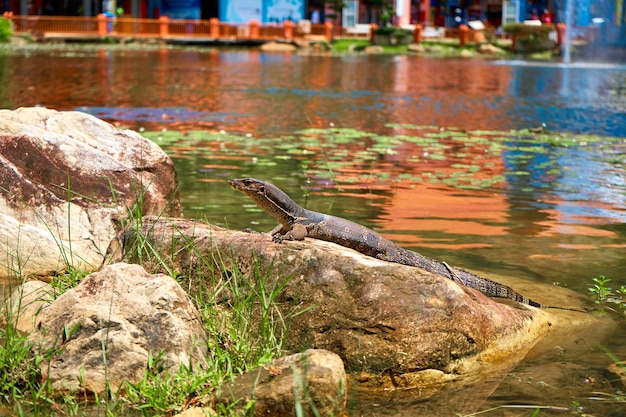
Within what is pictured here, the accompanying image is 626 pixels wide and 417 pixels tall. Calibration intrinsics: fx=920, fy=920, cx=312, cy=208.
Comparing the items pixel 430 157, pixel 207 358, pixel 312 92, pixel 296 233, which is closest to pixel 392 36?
pixel 312 92

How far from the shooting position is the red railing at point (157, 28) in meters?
51.3

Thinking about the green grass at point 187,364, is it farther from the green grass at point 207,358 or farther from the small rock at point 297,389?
the small rock at point 297,389

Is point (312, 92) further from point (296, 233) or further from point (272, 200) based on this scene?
point (296, 233)

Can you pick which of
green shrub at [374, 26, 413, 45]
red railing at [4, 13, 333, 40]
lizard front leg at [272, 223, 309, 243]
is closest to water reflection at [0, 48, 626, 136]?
lizard front leg at [272, 223, 309, 243]

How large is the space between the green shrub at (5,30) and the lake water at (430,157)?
50.5 feet

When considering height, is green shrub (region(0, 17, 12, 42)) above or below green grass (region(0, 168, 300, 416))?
above

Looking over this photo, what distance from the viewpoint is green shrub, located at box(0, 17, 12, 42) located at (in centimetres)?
4656

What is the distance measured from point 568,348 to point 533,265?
2.08 meters

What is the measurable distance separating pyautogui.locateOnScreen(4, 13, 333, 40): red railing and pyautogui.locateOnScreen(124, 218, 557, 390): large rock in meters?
47.6

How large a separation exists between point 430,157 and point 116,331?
9433 millimetres

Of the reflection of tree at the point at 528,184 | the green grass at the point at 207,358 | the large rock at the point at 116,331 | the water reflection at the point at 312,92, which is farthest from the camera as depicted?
the water reflection at the point at 312,92

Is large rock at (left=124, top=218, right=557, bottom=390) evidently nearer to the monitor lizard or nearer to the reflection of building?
the monitor lizard

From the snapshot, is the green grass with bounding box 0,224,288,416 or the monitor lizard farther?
the monitor lizard

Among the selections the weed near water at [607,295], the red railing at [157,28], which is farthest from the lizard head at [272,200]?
the red railing at [157,28]
